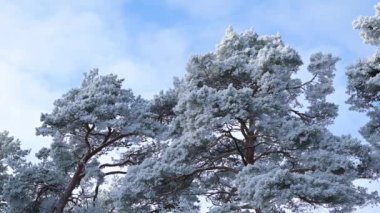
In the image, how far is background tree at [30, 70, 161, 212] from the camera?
16984mm

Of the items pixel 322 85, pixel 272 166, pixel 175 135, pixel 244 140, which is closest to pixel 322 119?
pixel 322 85

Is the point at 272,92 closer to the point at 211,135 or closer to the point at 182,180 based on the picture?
the point at 211,135

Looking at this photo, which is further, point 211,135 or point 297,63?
point 297,63

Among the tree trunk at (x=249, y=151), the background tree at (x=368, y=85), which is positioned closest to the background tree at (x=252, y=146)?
the tree trunk at (x=249, y=151)

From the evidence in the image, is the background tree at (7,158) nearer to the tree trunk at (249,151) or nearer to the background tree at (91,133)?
the background tree at (91,133)

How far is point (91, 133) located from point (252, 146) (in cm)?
691

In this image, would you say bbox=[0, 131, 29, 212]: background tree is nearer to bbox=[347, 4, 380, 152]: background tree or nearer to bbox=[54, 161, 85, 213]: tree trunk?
bbox=[54, 161, 85, 213]: tree trunk

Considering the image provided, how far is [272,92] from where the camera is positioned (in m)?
14.4

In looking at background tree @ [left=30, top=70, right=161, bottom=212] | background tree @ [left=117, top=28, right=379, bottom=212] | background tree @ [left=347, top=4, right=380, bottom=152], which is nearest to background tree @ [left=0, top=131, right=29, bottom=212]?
background tree @ [left=30, top=70, right=161, bottom=212]

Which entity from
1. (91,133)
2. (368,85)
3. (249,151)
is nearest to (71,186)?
(91,133)

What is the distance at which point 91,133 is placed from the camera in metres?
18.4

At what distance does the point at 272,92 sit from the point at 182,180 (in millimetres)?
3577

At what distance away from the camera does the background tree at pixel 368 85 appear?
A: 15.8m

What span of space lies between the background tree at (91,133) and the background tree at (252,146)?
8.59 ft
